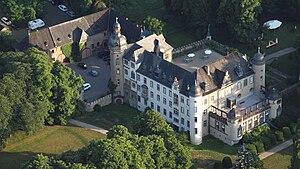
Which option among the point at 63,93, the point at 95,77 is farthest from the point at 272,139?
the point at 95,77

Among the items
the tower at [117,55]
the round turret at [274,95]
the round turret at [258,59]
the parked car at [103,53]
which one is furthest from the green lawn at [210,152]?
the parked car at [103,53]

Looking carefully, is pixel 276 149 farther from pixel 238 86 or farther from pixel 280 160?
pixel 238 86

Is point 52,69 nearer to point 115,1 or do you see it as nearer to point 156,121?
point 156,121

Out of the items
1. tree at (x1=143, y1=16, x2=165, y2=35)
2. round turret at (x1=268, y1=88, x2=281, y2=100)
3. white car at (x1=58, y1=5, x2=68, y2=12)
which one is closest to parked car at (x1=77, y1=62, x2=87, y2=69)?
tree at (x1=143, y1=16, x2=165, y2=35)

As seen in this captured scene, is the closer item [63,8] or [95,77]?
[95,77]

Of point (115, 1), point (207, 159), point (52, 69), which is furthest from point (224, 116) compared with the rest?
point (115, 1)

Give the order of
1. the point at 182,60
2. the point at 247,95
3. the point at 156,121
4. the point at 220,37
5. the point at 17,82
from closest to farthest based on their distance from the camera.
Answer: the point at 156,121 < the point at 17,82 < the point at 247,95 < the point at 182,60 < the point at 220,37
